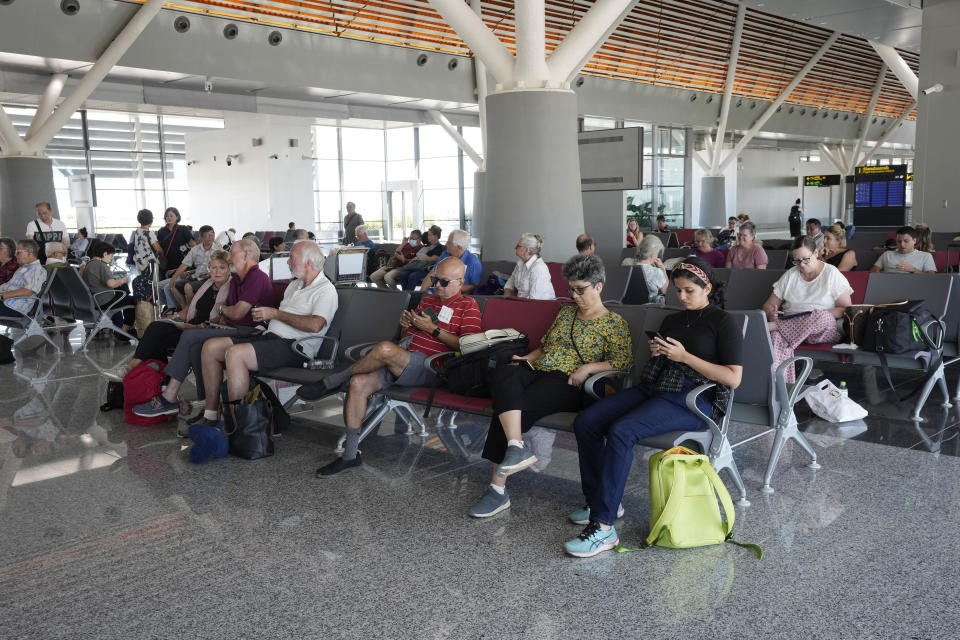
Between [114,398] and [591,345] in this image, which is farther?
[114,398]

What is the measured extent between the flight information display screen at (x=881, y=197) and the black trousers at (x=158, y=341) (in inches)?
607

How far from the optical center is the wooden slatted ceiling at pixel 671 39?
49.7 ft

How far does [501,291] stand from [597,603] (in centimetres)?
532

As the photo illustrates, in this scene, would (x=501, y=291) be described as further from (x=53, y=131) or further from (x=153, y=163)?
(x=153, y=163)

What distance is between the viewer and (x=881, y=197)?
17.7 meters

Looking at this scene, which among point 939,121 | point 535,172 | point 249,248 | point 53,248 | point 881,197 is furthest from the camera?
point 881,197

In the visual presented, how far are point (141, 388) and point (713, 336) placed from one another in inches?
156

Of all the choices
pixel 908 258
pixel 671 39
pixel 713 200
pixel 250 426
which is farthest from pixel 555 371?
pixel 713 200

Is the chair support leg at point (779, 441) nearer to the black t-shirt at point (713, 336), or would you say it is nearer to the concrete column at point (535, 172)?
the black t-shirt at point (713, 336)

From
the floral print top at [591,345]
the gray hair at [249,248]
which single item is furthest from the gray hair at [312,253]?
the floral print top at [591,345]

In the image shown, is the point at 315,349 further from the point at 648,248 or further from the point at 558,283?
the point at 648,248

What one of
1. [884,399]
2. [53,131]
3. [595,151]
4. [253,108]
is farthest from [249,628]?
[253,108]

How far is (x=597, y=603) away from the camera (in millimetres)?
2979

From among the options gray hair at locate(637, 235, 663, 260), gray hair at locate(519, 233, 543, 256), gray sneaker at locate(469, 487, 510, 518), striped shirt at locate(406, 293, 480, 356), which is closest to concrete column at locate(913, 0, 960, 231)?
gray hair at locate(637, 235, 663, 260)
